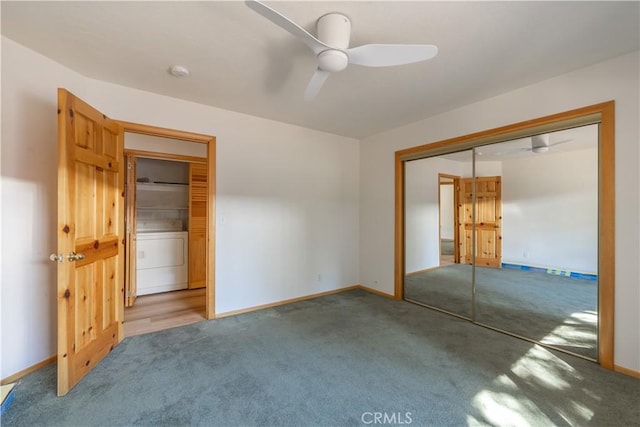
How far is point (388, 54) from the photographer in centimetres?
162

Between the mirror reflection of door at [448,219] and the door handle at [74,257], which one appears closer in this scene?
the door handle at [74,257]

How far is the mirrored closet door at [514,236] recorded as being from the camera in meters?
2.47

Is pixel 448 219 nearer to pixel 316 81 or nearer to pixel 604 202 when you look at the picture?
pixel 604 202

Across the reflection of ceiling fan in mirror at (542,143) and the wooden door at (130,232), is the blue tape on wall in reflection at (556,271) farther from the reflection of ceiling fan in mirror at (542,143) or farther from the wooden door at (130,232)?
the wooden door at (130,232)

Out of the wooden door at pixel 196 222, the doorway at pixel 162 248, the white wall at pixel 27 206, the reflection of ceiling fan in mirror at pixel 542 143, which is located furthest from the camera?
the wooden door at pixel 196 222

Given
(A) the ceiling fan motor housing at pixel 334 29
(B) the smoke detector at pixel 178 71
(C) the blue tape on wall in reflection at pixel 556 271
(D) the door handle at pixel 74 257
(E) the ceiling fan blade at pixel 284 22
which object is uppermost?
(B) the smoke detector at pixel 178 71

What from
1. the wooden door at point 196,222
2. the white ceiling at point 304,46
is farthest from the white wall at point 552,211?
the wooden door at point 196,222

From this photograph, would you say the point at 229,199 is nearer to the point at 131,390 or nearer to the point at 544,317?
the point at 131,390

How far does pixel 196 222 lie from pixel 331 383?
3.42 metres

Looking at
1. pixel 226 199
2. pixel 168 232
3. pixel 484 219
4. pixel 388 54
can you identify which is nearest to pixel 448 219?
pixel 484 219

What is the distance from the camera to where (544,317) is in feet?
9.31

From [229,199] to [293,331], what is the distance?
1.70m

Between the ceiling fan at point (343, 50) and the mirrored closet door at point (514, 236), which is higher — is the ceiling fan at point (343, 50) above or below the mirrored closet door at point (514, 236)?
above

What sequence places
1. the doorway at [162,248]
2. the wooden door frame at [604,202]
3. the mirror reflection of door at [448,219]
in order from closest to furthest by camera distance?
the wooden door frame at [604,202] → the doorway at [162,248] → the mirror reflection of door at [448,219]
